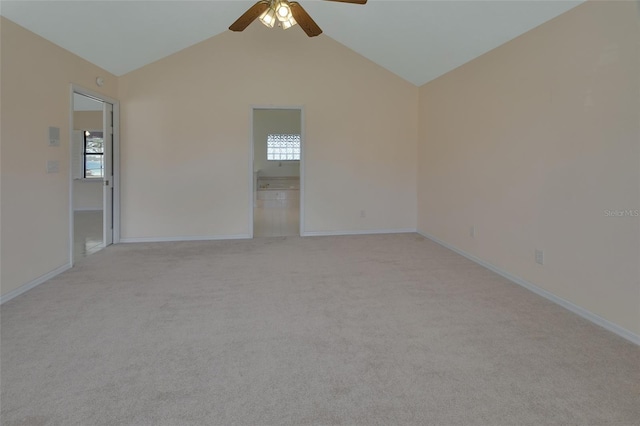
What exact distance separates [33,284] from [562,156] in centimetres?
463

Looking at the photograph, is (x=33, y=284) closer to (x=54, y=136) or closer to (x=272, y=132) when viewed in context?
(x=54, y=136)

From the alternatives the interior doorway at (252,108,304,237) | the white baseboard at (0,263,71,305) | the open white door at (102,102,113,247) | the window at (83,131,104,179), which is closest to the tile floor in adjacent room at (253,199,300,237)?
the interior doorway at (252,108,304,237)

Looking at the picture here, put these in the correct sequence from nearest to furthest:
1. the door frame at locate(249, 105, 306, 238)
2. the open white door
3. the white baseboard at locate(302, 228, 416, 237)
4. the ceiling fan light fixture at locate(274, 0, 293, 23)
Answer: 1. the ceiling fan light fixture at locate(274, 0, 293, 23)
2. the open white door
3. the door frame at locate(249, 105, 306, 238)
4. the white baseboard at locate(302, 228, 416, 237)

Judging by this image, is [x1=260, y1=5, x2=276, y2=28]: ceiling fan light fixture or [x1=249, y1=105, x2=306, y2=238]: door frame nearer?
[x1=260, y1=5, x2=276, y2=28]: ceiling fan light fixture

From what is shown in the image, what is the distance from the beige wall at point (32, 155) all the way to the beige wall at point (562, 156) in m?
4.37

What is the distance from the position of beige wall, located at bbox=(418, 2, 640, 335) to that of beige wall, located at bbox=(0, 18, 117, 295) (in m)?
4.37

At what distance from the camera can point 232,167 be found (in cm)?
553

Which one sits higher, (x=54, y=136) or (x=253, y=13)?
(x=253, y=13)

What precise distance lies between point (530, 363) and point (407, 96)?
15.3ft

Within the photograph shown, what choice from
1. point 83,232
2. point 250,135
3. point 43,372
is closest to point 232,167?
point 250,135

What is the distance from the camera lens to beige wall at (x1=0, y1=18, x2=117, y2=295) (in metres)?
3.03

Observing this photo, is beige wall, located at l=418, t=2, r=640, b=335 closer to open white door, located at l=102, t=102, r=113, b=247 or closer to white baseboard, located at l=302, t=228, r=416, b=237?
white baseboard, located at l=302, t=228, r=416, b=237

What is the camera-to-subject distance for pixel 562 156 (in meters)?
2.99

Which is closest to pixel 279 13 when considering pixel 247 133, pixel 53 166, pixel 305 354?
pixel 305 354
